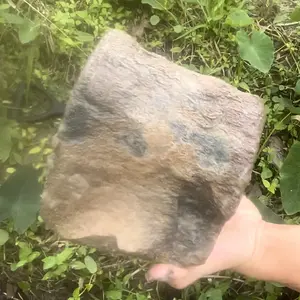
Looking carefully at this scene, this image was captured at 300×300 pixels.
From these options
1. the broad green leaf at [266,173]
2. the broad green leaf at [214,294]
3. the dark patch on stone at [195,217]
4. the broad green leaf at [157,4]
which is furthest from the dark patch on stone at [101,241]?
the broad green leaf at [157,4]

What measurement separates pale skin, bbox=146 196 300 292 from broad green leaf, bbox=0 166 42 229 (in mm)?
314

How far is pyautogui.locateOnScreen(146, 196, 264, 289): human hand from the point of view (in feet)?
3.90

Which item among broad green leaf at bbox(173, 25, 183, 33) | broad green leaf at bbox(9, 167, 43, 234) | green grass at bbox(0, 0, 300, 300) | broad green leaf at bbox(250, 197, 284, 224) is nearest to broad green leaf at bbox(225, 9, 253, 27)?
green grass at bbox(0, 0, 300, 300)

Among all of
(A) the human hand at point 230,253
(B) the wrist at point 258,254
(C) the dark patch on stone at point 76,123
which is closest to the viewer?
(C) the dark patch on stone at point 76,123

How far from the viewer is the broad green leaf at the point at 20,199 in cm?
131

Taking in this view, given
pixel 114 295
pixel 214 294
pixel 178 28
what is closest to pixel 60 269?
pixel 114 295

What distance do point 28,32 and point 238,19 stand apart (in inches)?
24.1

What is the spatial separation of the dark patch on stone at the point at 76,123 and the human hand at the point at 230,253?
14.0 inches

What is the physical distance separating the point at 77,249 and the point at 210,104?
0.63 metres

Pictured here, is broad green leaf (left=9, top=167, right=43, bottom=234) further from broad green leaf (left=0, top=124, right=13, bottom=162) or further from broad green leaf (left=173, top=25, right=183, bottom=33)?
broad green leaf (left=173, top=25, right=183, bottom=33)

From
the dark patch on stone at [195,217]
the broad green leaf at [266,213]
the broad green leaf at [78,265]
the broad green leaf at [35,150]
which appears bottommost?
the broad green leaf at [78,265]

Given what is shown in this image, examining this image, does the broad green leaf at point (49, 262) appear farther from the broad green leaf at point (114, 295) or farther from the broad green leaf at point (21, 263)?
the broad green leaf at point (114, 295)

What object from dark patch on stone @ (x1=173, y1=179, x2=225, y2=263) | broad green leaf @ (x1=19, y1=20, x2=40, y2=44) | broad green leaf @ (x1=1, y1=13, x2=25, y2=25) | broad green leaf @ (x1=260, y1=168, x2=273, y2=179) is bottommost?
broad green leaf @ (x1=260, y1=168, x2=273, y2=179)

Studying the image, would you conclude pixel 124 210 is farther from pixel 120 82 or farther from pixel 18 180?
pixel 18 180
